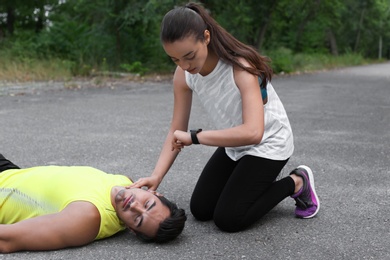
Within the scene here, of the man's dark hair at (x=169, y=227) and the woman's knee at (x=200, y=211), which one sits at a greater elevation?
the man's dark hair at (x=169, y=227)

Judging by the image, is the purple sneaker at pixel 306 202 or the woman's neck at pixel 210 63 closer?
the woman's neck at pixel 210 63

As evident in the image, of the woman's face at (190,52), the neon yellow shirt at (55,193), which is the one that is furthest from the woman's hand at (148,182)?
the woman's face at (190,52)

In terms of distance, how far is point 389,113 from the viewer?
8.41 m

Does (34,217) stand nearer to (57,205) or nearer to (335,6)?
(57,205)

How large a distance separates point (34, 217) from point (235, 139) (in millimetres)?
1160

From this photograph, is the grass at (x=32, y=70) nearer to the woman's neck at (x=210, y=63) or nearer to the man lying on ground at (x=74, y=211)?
the man lying on ground at (x=74, y=211)

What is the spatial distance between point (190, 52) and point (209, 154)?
101 inches

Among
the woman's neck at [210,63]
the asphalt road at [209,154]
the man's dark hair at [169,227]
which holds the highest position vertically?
the woman's neck at [210,63]

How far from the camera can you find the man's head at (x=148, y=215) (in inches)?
116

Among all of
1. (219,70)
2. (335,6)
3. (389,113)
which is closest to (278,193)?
(219,70)

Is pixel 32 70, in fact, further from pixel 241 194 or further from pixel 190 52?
pixel 190 52

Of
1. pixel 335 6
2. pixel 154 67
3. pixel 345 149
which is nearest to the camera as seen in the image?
pixel 345 149

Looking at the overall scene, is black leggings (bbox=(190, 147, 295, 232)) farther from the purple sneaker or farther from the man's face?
the man's face

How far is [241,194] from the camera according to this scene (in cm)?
331
